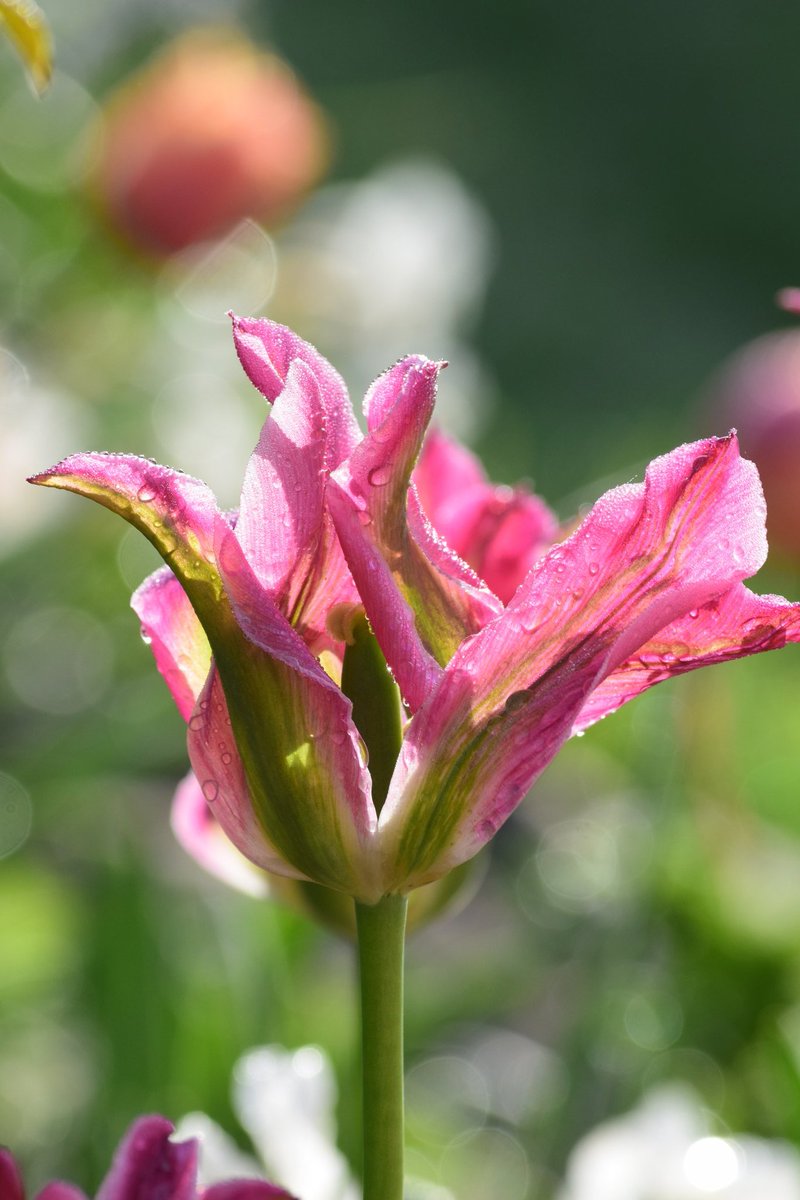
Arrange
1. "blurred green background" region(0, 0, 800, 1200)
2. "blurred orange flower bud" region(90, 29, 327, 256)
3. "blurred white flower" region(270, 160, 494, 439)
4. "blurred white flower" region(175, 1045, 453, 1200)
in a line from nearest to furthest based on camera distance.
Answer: "blurred white flower" region(175, 1045, 453, 1200) → "blurred green background" region(0, 0, 800, 1200) → "blurred orange flower bud" region(90, 29, 327, 256) → "blurred white flower" region(270, 160, 494, 439)

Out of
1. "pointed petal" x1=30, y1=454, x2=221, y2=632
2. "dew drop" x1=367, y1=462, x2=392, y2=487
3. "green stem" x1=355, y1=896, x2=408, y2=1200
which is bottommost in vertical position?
"green stem" x1=355, y1=896, x2=408, y2=1200

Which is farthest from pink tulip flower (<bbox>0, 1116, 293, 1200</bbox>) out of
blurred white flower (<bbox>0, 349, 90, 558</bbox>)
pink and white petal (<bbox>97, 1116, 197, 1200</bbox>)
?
blurred white flower (<bbox>0, 349, 90, 558</bbox>)

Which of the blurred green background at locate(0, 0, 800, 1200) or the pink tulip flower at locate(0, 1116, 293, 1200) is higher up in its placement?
the blurred green background at locate(0, 0, 800, 1200)

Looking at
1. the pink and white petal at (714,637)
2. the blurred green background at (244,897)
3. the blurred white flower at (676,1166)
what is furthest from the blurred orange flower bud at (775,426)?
the pink and white petal at (714,637)

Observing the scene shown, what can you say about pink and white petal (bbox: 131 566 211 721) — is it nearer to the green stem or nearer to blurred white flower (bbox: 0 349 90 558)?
the green stem

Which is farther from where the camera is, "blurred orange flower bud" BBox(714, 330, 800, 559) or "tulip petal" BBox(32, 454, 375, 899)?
"blurred orange flower bud" BBox(714, 330, 800, 559)

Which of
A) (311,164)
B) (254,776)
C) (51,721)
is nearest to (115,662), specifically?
(51,721)

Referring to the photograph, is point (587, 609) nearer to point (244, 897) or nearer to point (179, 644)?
point (179, 644)

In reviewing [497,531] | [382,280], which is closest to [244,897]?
[497,531]

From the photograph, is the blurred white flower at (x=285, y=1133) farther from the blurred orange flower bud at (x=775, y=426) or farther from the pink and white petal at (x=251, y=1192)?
the blurred orange flower bud at (x=775, y=426)
